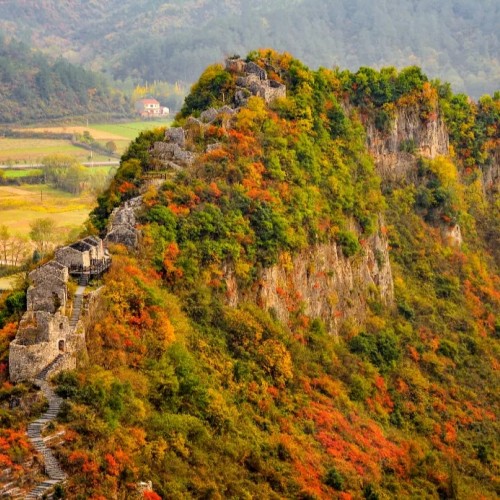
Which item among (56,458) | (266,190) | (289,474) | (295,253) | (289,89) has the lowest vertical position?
(289,474)

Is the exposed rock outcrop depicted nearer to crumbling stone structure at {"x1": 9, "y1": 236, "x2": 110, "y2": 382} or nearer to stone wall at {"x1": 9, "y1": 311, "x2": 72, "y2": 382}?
crumbling stone structure at {"x1": 9, "y1": 236, "x2": 110, "y2": 382}

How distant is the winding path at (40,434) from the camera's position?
2589 centimetres

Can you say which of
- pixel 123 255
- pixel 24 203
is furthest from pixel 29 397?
pixel 24 203

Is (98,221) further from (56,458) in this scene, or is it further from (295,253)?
(56,458)

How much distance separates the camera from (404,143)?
7000cm

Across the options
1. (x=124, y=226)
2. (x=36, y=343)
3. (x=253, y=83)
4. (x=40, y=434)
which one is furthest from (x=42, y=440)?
(x=253, y=83)

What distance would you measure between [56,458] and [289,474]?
1186cm

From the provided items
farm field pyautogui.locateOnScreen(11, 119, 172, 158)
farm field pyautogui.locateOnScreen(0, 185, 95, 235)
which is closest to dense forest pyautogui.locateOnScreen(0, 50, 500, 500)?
farm field pyautogui.locateOnScreen(0, 185, 95, 235)

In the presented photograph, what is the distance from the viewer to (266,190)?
4994cm

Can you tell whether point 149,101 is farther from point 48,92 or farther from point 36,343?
point 36,343

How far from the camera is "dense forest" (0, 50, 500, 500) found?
31734 mm

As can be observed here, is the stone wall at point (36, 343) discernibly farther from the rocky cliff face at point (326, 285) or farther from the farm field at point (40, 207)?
the farm field at point (40, 207)

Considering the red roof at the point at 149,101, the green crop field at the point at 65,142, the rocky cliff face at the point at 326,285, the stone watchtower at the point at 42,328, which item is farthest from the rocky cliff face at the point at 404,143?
the red roof at the point at 149,101

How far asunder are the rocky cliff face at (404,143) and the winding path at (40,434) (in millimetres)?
40470
